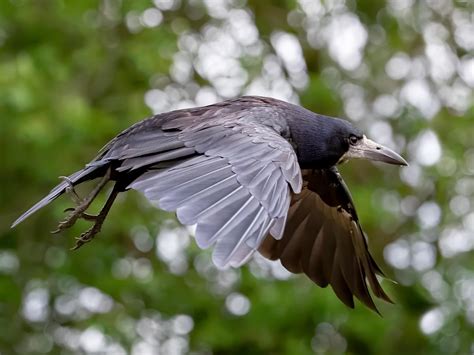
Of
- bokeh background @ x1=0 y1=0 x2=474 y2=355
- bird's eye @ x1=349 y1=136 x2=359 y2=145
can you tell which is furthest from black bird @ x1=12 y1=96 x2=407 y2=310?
bokeh background @ x1=0 y1=0 x2=474 y2=355

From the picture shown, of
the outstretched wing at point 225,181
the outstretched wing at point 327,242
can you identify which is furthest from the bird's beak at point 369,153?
the outstretched wing at point 225,181

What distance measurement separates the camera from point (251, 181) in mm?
6195

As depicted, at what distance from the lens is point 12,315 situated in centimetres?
1207

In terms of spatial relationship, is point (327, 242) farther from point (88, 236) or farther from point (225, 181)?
point (225, 181)

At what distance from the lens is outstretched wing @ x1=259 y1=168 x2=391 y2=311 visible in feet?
26.0

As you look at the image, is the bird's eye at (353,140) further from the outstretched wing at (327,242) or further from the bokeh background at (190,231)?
the bokeh background at (190,231)

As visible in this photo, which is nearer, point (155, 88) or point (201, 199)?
point (201, 199)

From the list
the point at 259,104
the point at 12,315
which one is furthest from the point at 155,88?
the point at 259,104

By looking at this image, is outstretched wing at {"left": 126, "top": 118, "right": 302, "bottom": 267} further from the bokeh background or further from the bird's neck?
the bokeh background

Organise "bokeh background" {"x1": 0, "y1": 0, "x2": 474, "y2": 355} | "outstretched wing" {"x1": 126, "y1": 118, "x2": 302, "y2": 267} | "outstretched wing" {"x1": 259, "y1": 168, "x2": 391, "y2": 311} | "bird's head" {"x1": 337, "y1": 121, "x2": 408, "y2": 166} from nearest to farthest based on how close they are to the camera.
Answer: "outstretched wing" {"x1": 126, "y1": 118, "x2": 302, "y2": 267} → "bird's head" {"x1": 337, "y1": 121, "x2": 408, "y2": 166} → "outstretched wing" {"x1": 259, "y1": 168, "x2": 391, "y2": 311} → "bokeh background" {"x1": 0, "y1": 0, "x2": 474, "y2": 355}

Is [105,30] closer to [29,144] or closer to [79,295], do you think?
[29,144]

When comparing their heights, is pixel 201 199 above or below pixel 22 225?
above

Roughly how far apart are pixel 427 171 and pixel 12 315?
12.8 ft

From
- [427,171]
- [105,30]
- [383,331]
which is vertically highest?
[105,30]
